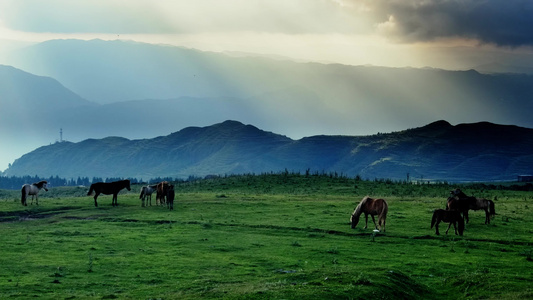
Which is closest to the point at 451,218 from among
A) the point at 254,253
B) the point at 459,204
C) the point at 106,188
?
the point at 459,204

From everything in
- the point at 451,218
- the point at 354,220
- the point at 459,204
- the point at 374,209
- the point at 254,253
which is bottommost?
the point at 254,253

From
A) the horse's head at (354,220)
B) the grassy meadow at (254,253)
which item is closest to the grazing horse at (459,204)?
the grassy meadow at (254,253)

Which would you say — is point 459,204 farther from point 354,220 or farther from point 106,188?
point 106,188

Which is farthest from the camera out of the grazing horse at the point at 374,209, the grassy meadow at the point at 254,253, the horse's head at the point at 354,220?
the horse's head at the point at 354,220

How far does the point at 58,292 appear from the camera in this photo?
24.1m

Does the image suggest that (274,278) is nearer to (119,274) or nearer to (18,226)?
(119,274)

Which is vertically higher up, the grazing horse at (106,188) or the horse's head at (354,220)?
the grazing horse at (106,188)

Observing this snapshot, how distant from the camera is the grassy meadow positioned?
2367 cm

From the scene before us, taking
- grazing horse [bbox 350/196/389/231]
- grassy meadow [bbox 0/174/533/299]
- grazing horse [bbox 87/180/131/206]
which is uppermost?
grazing horse [bbox 87/180/131/206]

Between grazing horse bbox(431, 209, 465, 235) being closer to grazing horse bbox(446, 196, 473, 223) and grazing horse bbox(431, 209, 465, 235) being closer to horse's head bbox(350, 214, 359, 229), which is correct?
grazing horse bbox(446, 196, 473, 223)

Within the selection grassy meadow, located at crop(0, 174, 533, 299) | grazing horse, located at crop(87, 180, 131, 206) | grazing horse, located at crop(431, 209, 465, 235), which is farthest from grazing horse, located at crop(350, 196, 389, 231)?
grazing horse, located at crop(87, 180, 131, 206)

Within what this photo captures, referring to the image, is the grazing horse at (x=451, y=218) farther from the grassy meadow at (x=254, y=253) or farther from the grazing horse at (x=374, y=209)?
the grazing horse at (x=374, y=209)

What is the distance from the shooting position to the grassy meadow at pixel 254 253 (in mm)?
23672

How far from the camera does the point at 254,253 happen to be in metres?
33.2
